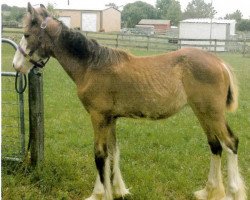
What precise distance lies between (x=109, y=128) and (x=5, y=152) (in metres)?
1.66

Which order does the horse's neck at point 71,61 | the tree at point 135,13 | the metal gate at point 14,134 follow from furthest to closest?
the tree at point 135,13 < the metal gate at point 14,134 < the horse's neck at point 71,61

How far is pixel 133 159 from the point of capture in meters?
5.09

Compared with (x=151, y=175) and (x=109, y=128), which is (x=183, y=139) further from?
(x=109, y=128)

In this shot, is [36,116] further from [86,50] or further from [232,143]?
[232,143]

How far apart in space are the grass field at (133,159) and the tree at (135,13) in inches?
1270

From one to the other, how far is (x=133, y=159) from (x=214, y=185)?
132 centimetres

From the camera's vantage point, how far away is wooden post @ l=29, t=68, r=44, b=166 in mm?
4293

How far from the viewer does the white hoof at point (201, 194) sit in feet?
13.5

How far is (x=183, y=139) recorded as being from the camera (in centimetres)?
592

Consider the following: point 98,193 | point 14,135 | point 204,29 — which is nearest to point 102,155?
point 98,193

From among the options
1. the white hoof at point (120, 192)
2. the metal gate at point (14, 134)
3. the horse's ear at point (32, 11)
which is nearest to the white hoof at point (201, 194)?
the white hoof at point (120, 192)

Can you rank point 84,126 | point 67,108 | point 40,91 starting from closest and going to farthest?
point 40,91 → point 84,126 → point 67,108

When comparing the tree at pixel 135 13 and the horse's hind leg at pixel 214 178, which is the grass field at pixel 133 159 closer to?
the horse's hind leg at pixel 214 178

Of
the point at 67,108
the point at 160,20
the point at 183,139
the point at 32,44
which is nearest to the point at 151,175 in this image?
the point at 183,139
